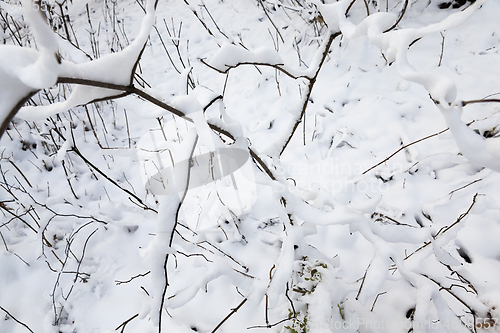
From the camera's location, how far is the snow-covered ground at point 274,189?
0.51m

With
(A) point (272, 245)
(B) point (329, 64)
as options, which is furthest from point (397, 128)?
(A) point (272, 245)

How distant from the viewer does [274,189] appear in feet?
2.11

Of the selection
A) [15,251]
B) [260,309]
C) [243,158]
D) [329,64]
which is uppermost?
[329,64]

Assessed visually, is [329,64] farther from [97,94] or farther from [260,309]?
[97,94]

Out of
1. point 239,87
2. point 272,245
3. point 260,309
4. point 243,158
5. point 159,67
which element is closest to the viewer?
point 243,158

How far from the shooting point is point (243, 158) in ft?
2.16

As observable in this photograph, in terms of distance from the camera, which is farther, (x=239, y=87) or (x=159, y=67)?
(x=159, y=67)

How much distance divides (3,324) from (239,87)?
7.03 feet

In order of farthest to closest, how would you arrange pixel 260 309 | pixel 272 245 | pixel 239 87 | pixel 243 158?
pixel 239 87 < pixel 272 245 < pixel 260 309 < pixel 243 158

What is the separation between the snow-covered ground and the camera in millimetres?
507

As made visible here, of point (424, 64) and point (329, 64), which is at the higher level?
point (329, 64)

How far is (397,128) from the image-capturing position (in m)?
1.53

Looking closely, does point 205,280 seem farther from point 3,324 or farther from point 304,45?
point 304,45

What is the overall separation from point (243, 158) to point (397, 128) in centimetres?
128
